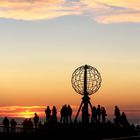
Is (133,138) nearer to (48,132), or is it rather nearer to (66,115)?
(48,132)

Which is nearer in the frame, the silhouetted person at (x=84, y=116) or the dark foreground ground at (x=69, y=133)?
the dark foreground ground at (x=69, y=133)

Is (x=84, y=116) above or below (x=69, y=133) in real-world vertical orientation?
above

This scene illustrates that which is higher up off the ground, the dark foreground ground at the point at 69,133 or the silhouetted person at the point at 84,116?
the silhouetted person at the point at 84,116

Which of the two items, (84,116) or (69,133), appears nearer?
(69,133)

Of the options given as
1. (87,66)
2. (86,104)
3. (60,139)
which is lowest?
(60,139)

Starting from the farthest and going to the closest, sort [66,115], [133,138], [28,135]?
[66,115] < [28,135] < [133,138]

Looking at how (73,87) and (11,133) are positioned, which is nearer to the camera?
(11,133)

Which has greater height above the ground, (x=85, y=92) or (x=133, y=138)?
(x=85, y=92)

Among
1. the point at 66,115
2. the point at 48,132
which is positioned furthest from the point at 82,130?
the point at 66,115

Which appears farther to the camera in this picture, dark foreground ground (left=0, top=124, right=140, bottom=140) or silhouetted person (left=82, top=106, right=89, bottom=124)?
silhouetted person (left=82, top=106, right=89, bottom=124)

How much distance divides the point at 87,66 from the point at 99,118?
17.6 ft

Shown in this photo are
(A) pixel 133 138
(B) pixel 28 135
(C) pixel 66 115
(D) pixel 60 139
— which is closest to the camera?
(A) pixel 133 138

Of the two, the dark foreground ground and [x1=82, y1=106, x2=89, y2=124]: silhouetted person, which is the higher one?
[x1=82, y1=106, x2=89, y2=124]: silhouetted person

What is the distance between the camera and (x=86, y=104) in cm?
4044
